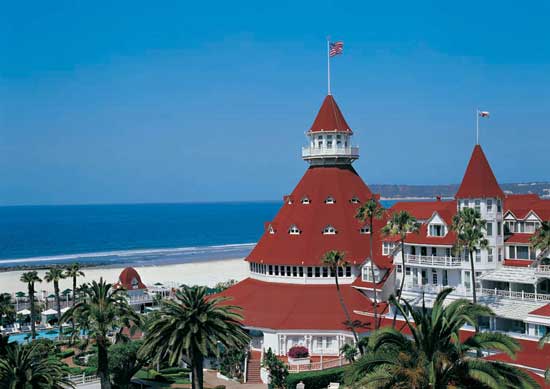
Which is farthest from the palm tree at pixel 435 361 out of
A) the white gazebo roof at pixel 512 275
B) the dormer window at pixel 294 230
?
the dormer window at pixel 294 230

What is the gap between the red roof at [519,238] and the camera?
48.2 metres

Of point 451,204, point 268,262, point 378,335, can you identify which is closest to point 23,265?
point 268,262

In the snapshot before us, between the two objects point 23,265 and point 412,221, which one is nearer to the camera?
point 412,221

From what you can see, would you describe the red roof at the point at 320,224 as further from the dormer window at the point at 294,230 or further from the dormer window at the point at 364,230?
the dormer window at the point at 364,230

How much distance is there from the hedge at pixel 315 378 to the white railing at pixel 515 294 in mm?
12632

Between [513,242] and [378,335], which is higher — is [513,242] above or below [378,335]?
above

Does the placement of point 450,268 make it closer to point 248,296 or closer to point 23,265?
point 248,296

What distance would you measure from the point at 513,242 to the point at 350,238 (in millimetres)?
14189

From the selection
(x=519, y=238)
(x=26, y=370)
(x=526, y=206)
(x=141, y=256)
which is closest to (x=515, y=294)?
(x=519, y=238)

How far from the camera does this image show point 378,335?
25000 mm

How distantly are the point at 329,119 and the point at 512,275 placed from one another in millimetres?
25306

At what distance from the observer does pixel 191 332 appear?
110 feet

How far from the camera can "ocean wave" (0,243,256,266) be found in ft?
506

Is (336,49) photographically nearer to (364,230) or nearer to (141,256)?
(364,230)
